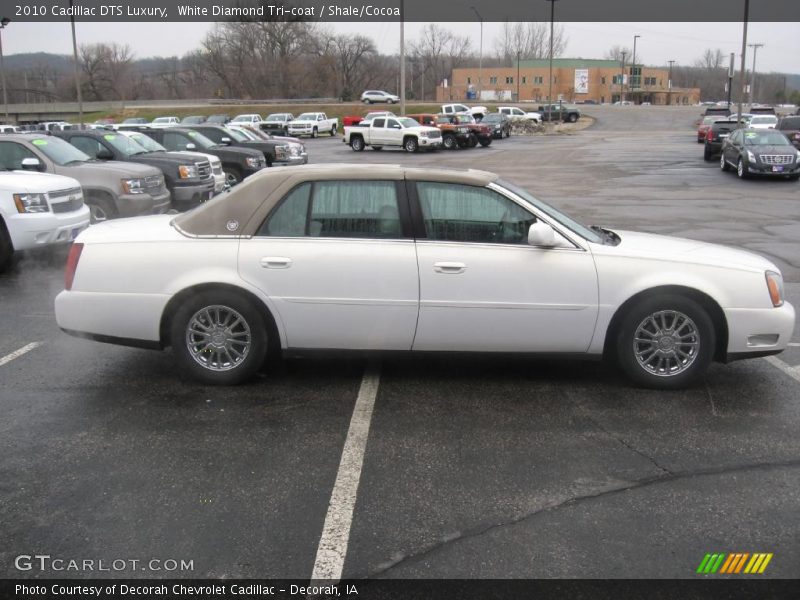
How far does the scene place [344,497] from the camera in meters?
3.80

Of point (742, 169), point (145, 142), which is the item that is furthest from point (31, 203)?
point (742, 169)

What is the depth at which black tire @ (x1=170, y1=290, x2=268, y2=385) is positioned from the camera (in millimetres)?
5262

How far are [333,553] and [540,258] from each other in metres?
2.69

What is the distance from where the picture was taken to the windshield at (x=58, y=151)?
1217cm

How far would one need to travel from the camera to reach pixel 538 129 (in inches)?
2253

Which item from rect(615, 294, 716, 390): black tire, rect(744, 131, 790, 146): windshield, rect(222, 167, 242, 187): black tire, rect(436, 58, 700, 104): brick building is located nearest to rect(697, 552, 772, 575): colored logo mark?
rect(615, 294, 716, 390): black tire

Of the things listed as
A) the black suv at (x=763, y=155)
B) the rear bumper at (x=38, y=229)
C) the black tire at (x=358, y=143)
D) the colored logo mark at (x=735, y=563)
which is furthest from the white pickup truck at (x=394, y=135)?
the colored logo mark at (x=735, y=563)

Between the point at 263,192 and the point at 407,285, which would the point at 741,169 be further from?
the point at 263,192

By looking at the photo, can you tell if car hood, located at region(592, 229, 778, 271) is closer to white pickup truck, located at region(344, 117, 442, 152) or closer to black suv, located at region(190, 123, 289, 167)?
black suv, located at region(190, 123, 289, 167)

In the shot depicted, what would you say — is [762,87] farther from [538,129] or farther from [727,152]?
[727,152]

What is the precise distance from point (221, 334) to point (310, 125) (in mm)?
50423

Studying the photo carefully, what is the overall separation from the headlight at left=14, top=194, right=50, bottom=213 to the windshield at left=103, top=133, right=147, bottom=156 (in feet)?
17.1

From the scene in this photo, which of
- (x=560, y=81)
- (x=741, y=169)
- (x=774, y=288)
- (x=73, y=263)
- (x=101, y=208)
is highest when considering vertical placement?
(x=560, y=81)
